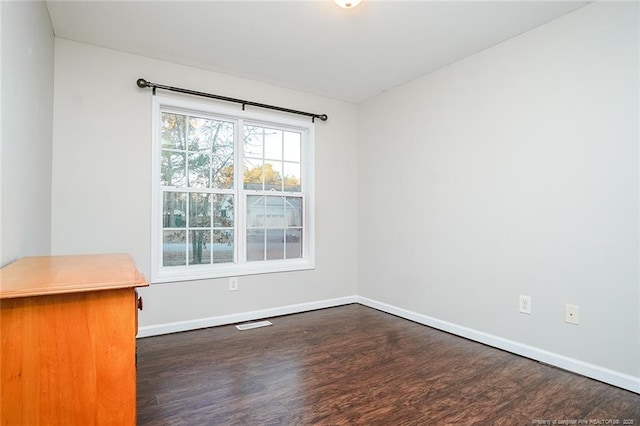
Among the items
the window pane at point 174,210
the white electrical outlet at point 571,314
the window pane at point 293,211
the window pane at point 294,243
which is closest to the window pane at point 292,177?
the window pane at point 293,211

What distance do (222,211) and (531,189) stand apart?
2781mm

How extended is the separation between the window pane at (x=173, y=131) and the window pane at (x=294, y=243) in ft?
4.93

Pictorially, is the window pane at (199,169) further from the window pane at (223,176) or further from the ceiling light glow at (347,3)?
the ceiling light glow at (347,3)

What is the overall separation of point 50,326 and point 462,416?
1917mm

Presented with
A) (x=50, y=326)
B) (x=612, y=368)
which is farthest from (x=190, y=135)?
(x=612, y=368)

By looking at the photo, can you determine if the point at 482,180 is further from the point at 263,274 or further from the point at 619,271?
the point at 263,274

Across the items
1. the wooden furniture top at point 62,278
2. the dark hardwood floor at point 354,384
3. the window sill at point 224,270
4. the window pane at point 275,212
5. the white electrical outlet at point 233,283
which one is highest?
the window pane at point 275,212

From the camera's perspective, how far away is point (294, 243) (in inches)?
157

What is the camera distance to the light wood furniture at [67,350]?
3.50 feet

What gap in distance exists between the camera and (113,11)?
240 cm

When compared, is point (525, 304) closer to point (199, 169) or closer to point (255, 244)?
point (255, 244)

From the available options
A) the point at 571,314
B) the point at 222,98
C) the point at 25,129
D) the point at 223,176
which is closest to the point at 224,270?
the point at 223,176

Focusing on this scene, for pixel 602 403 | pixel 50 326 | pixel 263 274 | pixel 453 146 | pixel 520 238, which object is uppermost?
pixel 453 146

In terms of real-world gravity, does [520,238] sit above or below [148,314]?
above
